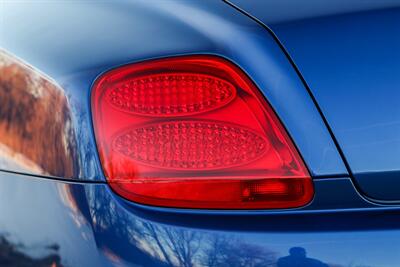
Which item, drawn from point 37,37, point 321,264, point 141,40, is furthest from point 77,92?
point 321,264

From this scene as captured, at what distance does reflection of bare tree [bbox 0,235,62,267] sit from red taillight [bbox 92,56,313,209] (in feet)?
0.73

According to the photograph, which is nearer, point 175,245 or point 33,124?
point 175,245

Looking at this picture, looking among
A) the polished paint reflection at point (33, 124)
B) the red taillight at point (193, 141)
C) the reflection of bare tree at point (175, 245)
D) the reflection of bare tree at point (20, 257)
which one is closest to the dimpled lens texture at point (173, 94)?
the red taillight at point (193, 141)

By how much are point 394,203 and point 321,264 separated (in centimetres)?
24

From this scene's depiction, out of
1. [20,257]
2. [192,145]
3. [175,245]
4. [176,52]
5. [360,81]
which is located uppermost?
[360,81]

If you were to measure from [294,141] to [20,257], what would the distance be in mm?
728

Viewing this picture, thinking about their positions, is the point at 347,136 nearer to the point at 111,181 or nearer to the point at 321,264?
the point at 321,264

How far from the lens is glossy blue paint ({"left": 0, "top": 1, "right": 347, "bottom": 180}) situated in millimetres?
1497

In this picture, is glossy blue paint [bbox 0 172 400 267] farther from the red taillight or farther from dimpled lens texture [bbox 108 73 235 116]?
dimpled lens texture [bbox 108 73 235 116]

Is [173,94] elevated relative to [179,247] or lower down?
elevated

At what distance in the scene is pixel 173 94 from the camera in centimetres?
153

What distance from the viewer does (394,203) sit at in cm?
151

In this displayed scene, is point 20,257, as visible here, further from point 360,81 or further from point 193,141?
point 360,81

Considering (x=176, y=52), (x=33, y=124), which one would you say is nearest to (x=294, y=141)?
(x=176, y=52)
